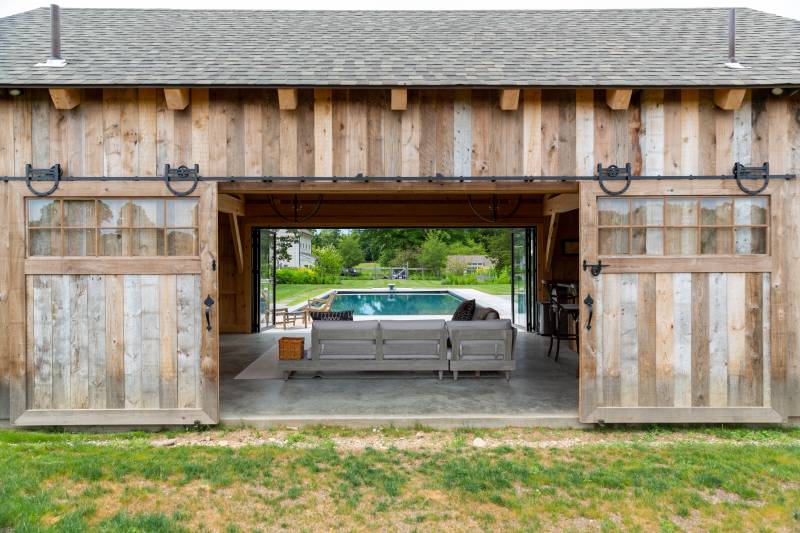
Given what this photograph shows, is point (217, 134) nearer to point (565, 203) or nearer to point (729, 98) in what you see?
point (565, 203)

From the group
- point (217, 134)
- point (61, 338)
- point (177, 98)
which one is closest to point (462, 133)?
point (217, 134)

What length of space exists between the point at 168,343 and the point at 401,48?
356 centimetres

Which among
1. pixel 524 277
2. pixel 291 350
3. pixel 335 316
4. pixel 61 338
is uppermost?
pixel 524 277

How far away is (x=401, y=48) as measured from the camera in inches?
188

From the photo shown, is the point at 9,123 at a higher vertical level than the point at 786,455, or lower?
higher

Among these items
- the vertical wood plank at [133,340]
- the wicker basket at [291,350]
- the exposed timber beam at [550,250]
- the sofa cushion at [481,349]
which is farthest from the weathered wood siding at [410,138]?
the exposed timber beam at [550,250]

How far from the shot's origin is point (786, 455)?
3.49m

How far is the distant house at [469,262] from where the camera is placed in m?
25.6

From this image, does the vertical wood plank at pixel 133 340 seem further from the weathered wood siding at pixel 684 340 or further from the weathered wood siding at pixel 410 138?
the weathered wood siding at pixel 684 340

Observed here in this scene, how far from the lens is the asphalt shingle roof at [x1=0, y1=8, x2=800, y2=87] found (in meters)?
4.00

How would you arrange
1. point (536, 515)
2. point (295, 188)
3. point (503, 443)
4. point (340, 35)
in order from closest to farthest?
1. point (536, 515)
2. point (503, 443)
3. point (295, 188)
4. point (340, 35)

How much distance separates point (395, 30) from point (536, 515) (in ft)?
16.1

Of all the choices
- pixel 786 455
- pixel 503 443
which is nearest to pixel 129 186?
pixel 503 443

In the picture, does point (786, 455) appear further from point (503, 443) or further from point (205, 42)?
point (205, 42)
